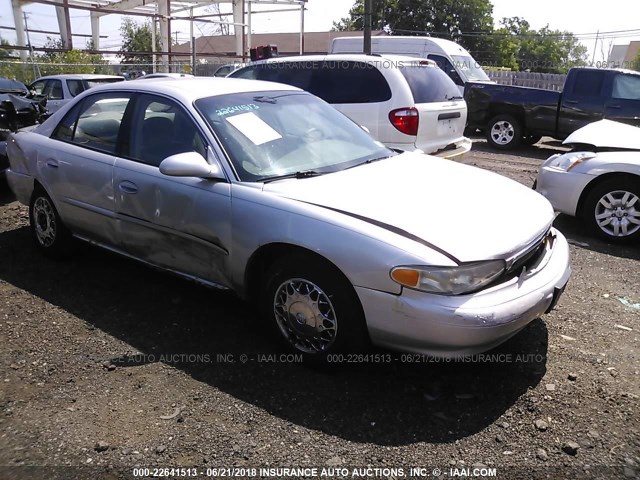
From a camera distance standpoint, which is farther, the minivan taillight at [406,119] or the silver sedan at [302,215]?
the minivan taillight at [406,119]

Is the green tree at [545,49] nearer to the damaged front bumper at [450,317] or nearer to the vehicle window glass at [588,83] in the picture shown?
the vehicle window glass at [588,83]

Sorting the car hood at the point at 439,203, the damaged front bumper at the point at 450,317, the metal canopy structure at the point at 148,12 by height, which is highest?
the metal canopy structure at the point at 148,12

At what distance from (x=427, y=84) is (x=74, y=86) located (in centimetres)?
835

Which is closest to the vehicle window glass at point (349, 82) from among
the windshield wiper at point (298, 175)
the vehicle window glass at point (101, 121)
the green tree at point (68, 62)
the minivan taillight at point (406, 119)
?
the minivan taillight at point (406, 119)

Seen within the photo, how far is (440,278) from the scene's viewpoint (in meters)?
2.82

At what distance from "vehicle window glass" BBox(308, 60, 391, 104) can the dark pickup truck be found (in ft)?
18.6

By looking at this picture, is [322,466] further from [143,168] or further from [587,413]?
[143,168]

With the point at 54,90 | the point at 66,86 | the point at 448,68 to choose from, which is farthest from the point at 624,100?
the point at 54,90

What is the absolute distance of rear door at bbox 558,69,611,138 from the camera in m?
11.3

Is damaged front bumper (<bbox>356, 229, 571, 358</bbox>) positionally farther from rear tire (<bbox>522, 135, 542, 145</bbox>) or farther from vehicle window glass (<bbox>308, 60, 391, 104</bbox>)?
rear tire (<bbox>522, 135, 542, 145</bbox>)

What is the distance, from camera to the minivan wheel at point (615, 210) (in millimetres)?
5637

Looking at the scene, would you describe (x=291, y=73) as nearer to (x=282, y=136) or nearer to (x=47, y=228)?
(x=47, y=228)

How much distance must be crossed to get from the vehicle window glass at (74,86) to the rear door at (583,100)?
10.1 meters

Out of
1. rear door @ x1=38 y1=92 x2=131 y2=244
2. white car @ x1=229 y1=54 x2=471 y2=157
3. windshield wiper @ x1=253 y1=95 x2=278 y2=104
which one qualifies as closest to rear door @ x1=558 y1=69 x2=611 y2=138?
white car @ x1=229 y1=54 x2=471 y2=157
